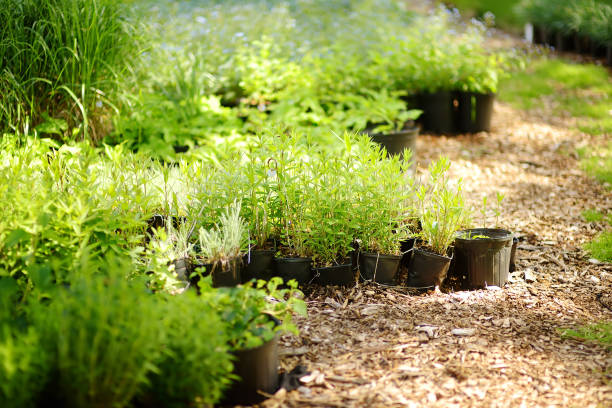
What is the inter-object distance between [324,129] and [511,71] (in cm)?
537

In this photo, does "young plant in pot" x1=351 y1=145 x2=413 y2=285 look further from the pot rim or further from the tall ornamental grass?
the tall ornamental grass

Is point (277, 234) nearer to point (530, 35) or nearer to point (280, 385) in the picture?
point (280, 385)

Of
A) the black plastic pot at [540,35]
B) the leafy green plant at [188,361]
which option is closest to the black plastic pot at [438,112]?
the leafy green plant at [188,361]

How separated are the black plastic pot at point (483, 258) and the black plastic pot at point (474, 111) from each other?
11.3ft

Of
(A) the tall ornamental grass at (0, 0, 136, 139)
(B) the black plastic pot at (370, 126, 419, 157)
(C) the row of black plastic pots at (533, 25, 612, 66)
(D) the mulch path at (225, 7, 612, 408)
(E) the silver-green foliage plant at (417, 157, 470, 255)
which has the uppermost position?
(C) the row of black plastic pots at (533, 25, 612, 66)

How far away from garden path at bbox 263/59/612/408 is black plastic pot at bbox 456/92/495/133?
2456mm

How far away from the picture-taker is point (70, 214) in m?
2.41

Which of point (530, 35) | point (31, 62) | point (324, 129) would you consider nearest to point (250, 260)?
point (324, 129)

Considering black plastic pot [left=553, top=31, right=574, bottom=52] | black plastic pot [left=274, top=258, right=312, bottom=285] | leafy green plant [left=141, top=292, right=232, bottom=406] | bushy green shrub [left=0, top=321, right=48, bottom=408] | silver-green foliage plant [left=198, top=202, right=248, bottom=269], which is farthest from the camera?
black plastic pot [left=553, top=31, right=574, bottom=52]

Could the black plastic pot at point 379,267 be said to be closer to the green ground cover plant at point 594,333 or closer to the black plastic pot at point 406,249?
the black plastic pot at point 406,249

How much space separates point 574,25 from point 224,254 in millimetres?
8881

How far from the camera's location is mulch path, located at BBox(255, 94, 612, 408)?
2191 millimetres

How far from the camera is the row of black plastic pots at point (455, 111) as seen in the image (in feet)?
20.7

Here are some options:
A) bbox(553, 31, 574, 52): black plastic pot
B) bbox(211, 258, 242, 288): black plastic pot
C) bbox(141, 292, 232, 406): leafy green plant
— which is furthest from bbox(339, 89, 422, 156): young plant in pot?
bbox(553, 31, 574, 52): black plastic pot
